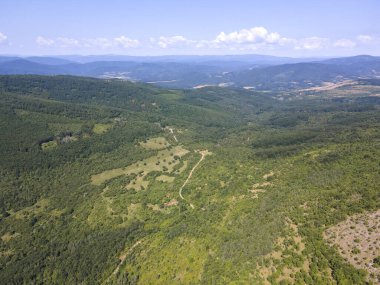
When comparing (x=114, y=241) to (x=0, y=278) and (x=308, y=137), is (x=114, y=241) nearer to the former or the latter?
(x=0, y=278)

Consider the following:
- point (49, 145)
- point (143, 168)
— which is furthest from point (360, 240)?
point (49, 145)

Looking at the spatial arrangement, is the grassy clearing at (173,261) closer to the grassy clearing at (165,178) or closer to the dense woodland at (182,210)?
the dense woodland at (182,210)

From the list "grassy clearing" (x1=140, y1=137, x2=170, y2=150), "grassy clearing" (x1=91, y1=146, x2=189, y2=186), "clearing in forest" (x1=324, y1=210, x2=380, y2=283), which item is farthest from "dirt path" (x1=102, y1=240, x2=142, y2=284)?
"grassy clearing" (x1=140, y1=137, x2=170, y2=150)

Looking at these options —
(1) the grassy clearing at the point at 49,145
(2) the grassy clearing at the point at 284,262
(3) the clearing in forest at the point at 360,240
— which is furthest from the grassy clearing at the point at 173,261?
(1) the grassy clearing at the point at 49,145

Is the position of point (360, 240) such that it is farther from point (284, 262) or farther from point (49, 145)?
point (49, 145)

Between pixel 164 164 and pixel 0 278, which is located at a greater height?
pixel 164 164

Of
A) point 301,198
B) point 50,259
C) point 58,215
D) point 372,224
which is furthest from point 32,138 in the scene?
point 372,224
